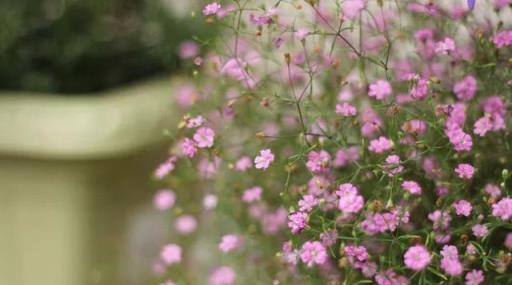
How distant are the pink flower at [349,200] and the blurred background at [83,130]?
17.1 inches

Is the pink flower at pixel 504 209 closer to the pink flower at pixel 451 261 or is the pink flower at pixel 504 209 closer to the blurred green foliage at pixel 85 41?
the pink flower at pixel 451 261

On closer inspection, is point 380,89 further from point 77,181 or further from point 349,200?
point 77,181

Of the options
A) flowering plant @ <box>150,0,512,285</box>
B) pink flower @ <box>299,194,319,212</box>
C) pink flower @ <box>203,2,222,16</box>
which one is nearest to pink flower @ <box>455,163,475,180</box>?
flowering plant @ <box>150,0,512,285</box>

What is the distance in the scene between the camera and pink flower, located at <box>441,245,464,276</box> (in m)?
A: 0.54

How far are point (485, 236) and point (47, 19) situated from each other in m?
0.67

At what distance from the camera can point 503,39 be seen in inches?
23.6

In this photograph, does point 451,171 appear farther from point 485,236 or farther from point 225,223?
point 225,223

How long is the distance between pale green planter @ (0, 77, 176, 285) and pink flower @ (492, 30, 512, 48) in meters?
0.52

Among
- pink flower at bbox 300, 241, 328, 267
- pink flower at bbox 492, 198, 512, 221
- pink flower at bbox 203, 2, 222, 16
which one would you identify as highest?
pink flower at bbox 203, 2, 222, 16

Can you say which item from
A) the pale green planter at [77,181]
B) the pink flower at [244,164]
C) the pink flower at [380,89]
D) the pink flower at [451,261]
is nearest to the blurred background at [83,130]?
the pale green planter at [77,181]

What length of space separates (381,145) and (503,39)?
0.12 meters

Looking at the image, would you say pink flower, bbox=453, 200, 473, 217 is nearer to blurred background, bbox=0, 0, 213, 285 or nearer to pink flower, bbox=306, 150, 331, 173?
pink flower, bbox=306, 150, 331, 173

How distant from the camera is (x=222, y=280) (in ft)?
2.38

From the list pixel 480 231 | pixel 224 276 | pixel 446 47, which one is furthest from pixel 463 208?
pixel 224 276
